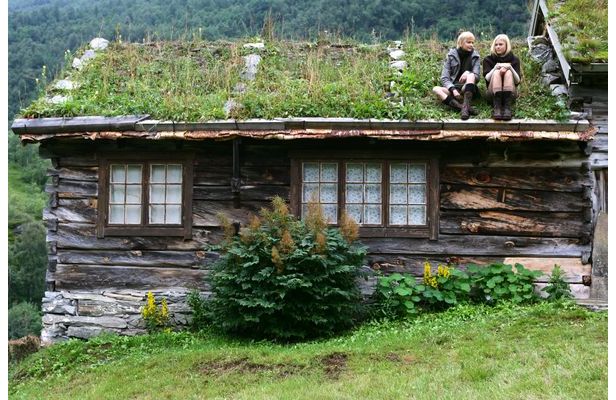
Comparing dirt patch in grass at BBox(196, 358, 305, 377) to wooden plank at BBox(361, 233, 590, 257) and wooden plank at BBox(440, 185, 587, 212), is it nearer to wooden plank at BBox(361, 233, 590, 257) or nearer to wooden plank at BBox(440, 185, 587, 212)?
wooden plank at BBox(361, 233, 590, 257)

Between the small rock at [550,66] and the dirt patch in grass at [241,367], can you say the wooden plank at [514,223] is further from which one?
the dirt patch in grass at [241,367]

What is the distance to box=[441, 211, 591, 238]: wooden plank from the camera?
9.94 m

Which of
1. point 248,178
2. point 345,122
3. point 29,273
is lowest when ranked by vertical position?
point 29,273

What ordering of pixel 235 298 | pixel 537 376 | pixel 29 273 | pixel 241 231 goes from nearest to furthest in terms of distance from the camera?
pixel 537 376 < pixel 235 298 < pixel 241 231 < pixel 29 273

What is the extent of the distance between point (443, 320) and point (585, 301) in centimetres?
191

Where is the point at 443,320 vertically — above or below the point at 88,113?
below

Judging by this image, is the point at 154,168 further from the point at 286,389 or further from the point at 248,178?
the point at 286,389

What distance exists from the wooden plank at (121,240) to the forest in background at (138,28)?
1.70 m

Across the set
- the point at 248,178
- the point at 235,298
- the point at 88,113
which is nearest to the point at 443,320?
the point at 235,298

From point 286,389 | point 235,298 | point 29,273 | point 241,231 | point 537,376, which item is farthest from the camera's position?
point 29,273

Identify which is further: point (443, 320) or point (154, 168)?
point (154, 168)

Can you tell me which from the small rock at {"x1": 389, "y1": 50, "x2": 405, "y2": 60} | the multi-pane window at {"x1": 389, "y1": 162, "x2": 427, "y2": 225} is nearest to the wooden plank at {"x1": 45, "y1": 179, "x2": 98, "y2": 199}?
the multi-pane window at {"x1": 389, "y1": 162, "x2": 427, "y2": 225}

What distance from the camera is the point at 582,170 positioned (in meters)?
9.86

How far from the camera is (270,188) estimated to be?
10.2 meters
